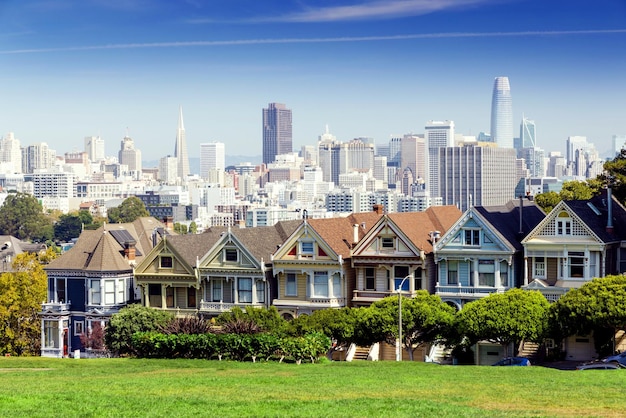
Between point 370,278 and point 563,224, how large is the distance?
9.08 meters

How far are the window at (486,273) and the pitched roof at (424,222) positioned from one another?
8.50ft

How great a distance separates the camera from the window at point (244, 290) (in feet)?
196

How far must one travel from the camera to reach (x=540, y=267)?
54438mm

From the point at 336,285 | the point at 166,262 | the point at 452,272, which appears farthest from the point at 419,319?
the point at 166,262

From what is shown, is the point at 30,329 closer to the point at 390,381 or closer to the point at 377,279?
the point at 377,279

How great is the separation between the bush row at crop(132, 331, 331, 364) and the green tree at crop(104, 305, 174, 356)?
287 inches

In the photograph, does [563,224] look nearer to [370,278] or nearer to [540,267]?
[540,267]

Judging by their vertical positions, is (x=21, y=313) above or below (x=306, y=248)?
below

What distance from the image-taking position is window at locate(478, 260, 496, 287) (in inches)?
2173

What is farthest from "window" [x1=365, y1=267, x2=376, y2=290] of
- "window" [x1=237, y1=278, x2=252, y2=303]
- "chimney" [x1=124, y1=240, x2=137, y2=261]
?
"chimney" [x1=124, y1=240, x2=137, y2=261]

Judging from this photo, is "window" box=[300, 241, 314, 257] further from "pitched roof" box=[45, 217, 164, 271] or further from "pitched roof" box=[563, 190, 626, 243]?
"pitched roof" box=[563, 190, 626, 243]

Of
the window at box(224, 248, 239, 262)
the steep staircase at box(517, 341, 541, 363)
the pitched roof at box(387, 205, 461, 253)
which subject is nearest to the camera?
the steep staircase at box(517, 341, 541, 363)

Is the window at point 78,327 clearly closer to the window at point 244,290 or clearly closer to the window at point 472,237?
the window at point 244,290

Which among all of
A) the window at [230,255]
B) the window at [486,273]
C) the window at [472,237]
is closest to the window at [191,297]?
the window at [230,255]
